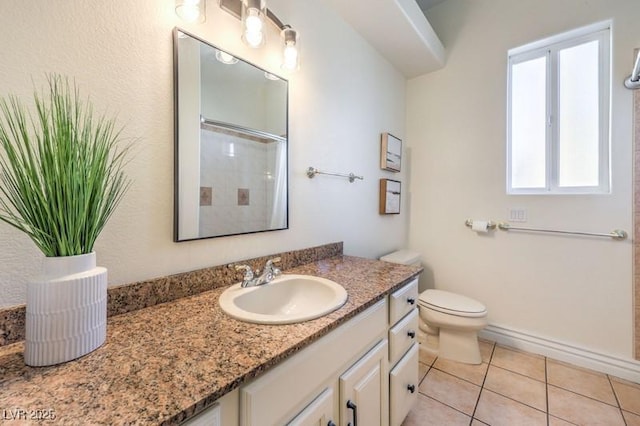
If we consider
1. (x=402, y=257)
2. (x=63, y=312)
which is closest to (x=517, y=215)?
(x=402, y=257)

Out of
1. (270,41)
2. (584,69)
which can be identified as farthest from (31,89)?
(584,69)

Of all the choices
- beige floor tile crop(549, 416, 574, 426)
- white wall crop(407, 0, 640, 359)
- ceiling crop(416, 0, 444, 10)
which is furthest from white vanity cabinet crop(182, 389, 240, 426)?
ceiling crop(416, 0, 444, 10)

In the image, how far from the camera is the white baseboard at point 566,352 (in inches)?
64.5

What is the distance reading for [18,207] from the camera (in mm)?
559

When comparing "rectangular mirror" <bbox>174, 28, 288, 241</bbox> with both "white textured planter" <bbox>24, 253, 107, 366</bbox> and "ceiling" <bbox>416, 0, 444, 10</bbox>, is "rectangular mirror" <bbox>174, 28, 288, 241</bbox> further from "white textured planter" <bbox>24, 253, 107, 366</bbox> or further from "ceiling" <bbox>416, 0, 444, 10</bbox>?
"ceiling" <bbox>416, 0, 444, 10</bbox>

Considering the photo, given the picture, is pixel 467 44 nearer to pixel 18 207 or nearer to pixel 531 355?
pixel 531 355

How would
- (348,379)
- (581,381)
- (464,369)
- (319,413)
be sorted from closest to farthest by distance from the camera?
1. (319,413)
2. (348,379)
3. (581,381)
4. (464,369)

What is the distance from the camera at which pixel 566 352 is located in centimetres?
183

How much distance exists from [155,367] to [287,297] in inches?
25.0

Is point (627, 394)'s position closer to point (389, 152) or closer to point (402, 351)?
point (402, 351)

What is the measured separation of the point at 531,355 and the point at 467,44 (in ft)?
8.10

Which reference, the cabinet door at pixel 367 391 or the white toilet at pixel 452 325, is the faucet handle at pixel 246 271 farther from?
the white toilet at pixel 452 325

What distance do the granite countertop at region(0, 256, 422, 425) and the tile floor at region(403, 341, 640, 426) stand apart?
1.12m

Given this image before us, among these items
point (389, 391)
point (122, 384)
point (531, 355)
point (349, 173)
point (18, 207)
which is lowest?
point (531, 355)
